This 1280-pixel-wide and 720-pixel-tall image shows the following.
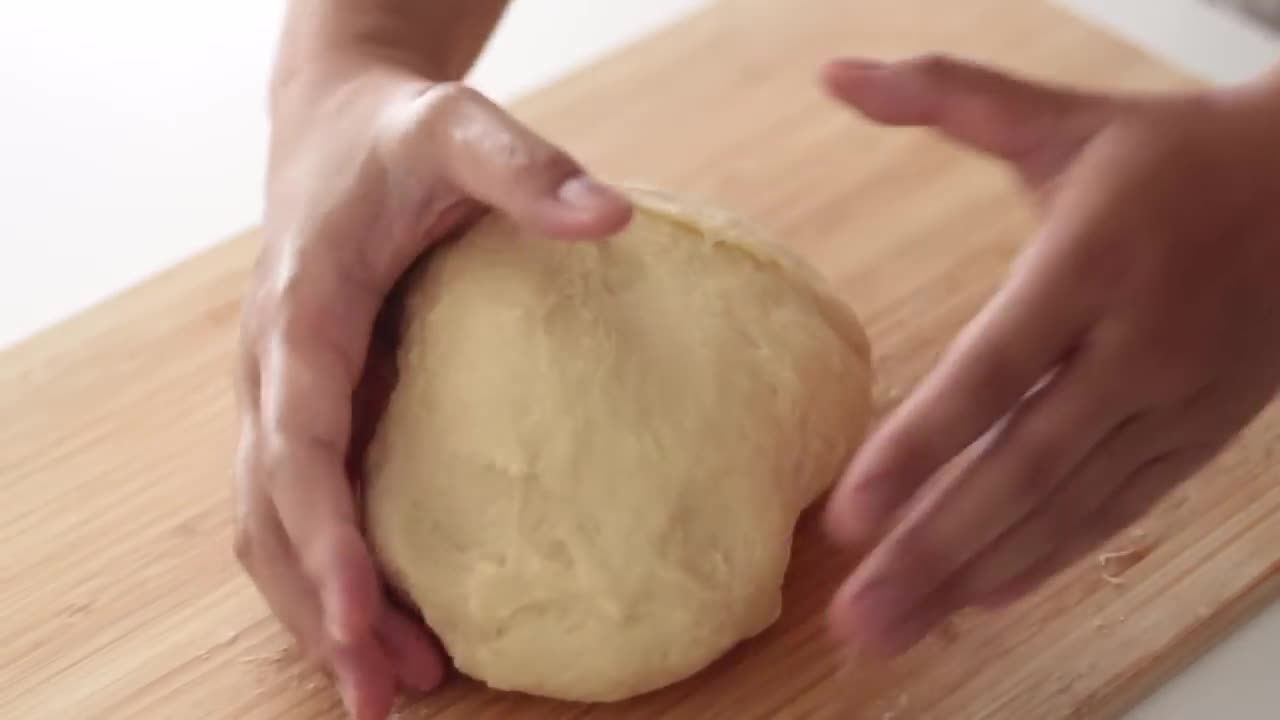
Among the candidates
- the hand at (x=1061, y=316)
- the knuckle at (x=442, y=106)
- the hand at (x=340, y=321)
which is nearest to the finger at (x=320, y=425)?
the hand at (x=340, y=321)

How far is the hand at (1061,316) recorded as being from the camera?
615 millimetres

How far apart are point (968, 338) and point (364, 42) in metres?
0.48

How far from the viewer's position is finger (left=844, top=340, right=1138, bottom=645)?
2.06 ft

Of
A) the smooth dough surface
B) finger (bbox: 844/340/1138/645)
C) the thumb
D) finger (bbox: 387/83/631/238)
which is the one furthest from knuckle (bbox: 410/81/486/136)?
finger (bbox: 844/340/1138/645)

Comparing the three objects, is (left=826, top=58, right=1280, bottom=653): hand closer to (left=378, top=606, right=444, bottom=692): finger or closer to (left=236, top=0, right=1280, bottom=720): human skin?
(left=236, top=0, right=1280, bottom=720): human skin

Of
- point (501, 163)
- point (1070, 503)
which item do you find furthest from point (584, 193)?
point (1070, 503)

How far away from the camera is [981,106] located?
645 mm

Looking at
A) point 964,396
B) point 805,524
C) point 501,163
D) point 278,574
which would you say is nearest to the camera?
point 964,396

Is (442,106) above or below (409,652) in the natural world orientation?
above

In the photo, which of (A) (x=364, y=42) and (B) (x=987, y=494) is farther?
(A) (x=364, y=42)

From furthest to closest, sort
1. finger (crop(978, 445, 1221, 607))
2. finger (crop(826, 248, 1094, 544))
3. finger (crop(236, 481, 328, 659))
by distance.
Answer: finger (crop(236, 481, 328, 659))
finger (crop(978, 445, 1221, 607))
finger (crop(826, 248, 1094, 544))

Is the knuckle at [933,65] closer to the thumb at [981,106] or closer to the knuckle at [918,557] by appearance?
Answer: the thumb at [981,106]

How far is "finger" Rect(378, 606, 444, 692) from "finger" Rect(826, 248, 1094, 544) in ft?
1.07

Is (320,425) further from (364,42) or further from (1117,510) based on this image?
(1117,510)
